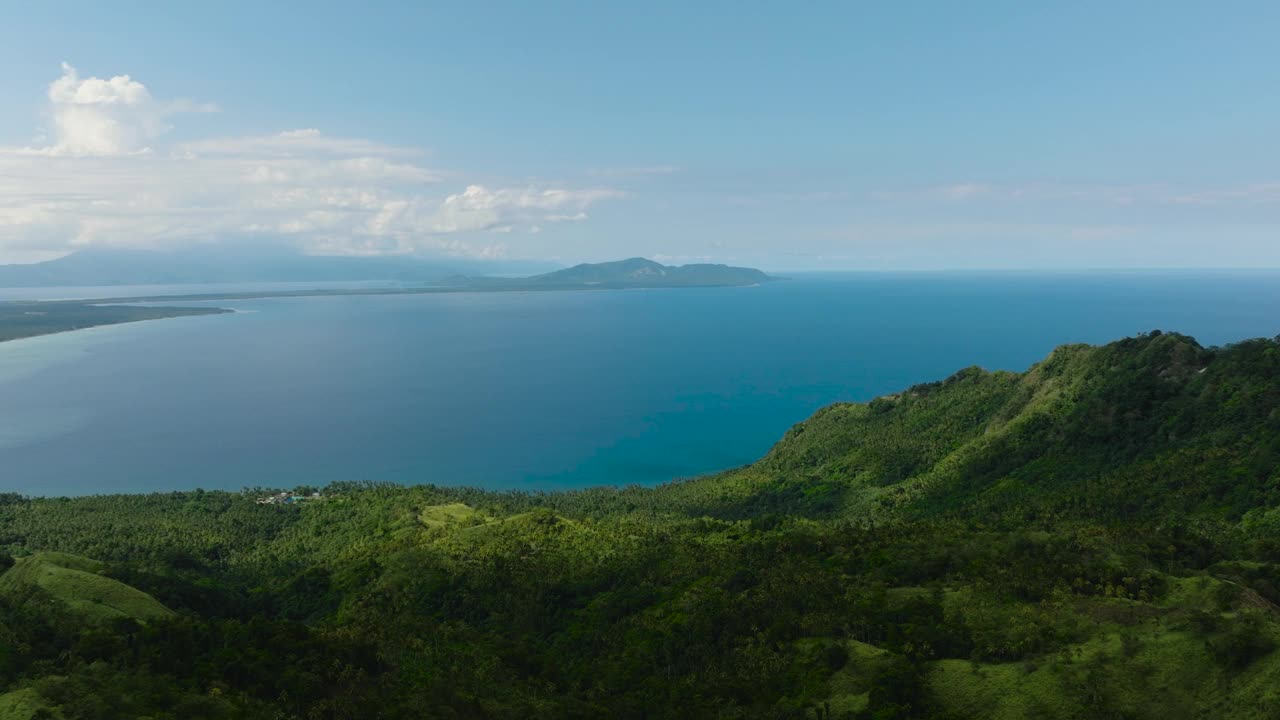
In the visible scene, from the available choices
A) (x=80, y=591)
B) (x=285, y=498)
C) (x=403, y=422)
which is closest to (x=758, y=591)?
(x=80, y=591)

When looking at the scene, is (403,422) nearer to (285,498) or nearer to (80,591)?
(285,498)

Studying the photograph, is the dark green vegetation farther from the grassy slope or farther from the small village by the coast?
the small village by the coast

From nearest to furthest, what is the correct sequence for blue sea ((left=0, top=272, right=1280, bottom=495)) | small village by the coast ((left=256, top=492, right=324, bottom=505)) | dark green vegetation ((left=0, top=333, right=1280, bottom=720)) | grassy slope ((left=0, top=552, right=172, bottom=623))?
dark green vegetation ((left=0, top=333, right=1280, bottom=720)), grassy slope ((left=0, top=552, right=172, bottom=623)), small village by the coast ((left=256, top=492, right=324, bottom=505)), blue sea ((left=0, top=272, right=1280, bottom=495))

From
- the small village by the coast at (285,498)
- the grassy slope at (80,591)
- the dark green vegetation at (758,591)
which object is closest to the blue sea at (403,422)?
the small village by the coast at (285,498)

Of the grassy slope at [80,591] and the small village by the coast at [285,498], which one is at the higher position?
the grassy slope at [80,591]

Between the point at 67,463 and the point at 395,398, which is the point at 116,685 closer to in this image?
the point at 67,463

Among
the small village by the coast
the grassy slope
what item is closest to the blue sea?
the small village by the coast

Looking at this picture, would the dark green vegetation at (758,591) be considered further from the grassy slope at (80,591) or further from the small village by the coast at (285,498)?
the small village by the coast at (285,498)

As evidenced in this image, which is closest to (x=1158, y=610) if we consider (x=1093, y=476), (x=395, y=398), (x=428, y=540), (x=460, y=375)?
(x=1093, y=476)
